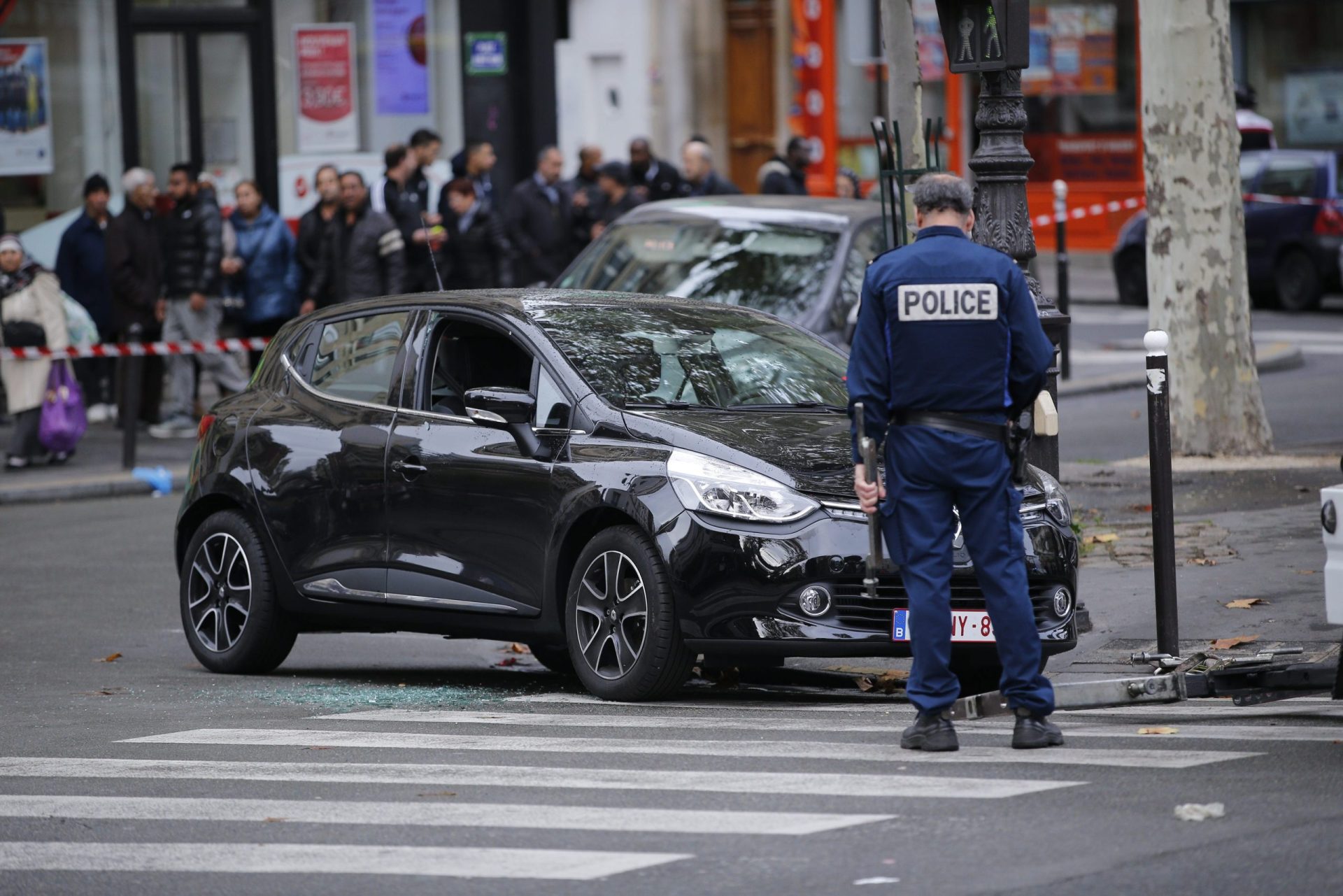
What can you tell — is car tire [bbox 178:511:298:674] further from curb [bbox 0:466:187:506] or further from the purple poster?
the purple poster

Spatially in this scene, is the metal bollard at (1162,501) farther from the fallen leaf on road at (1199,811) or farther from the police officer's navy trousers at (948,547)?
the fallen leaf on road at (1199,811)

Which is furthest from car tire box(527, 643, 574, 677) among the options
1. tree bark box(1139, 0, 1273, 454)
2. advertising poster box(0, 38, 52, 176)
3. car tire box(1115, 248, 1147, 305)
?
car tire box(1115, 248, 1147, 305)

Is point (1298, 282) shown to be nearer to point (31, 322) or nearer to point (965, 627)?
point (31, 322)

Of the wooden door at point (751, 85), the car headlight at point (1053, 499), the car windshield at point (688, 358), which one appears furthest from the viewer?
the wooden door at point (751, 85)

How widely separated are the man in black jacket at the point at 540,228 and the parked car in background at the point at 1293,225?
A: 9.20 metres

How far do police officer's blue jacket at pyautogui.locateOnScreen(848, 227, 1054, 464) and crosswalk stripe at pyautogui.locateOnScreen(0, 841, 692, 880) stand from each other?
1.85 meters

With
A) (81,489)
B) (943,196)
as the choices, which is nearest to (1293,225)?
(81,489)

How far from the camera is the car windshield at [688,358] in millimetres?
9156

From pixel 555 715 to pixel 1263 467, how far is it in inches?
299

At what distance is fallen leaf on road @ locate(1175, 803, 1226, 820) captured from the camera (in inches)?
238

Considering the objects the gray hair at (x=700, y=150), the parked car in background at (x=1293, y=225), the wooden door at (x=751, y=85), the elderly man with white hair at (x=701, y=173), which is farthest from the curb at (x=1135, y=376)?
the wooden door at (x=751, y=85)

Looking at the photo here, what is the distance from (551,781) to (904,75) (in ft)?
21.6

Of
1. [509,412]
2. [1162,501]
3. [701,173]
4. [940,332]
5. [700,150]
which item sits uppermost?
[700,150]

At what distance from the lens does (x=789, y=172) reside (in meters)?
21.3
